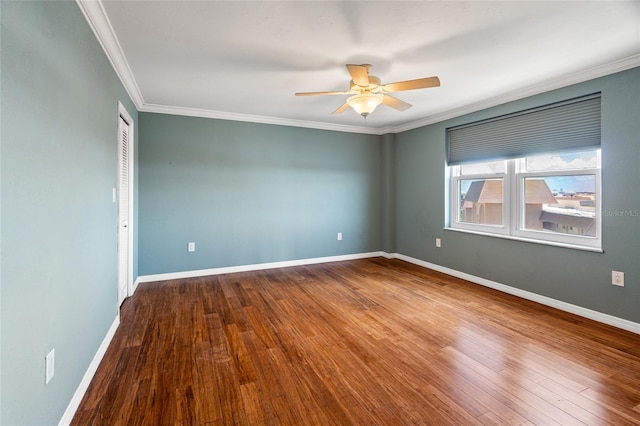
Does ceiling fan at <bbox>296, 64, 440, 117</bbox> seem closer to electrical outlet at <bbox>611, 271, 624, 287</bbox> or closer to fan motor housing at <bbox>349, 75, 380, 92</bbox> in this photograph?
fan motor housing at <bbox>349, 75, 380, 92</bbox>

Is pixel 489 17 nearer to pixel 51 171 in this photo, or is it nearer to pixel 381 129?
pixel 51 171

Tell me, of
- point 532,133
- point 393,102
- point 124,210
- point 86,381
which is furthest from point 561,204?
point 124,210

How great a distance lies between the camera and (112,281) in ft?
8.41

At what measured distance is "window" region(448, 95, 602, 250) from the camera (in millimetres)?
2943

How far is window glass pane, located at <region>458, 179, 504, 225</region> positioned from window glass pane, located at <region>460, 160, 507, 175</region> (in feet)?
0.37

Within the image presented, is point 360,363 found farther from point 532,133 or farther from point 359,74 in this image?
point 532,133

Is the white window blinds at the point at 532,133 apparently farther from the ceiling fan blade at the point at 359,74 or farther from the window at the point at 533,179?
the ceiling fan blade at the point at 359,74

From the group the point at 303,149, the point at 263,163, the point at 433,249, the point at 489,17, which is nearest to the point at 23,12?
the point at 489,17

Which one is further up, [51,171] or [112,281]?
[51,171]

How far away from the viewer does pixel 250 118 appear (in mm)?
4426

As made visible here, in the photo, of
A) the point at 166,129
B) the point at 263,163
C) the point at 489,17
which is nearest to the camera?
the point at 489,17

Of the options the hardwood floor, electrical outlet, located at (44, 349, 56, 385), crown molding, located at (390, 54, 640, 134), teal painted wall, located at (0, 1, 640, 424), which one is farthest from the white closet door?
crown molding, located at (390, 54, 640, 134)

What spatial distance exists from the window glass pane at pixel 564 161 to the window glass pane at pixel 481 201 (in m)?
0.43

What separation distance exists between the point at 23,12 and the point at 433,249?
A: 4768 millimetres
